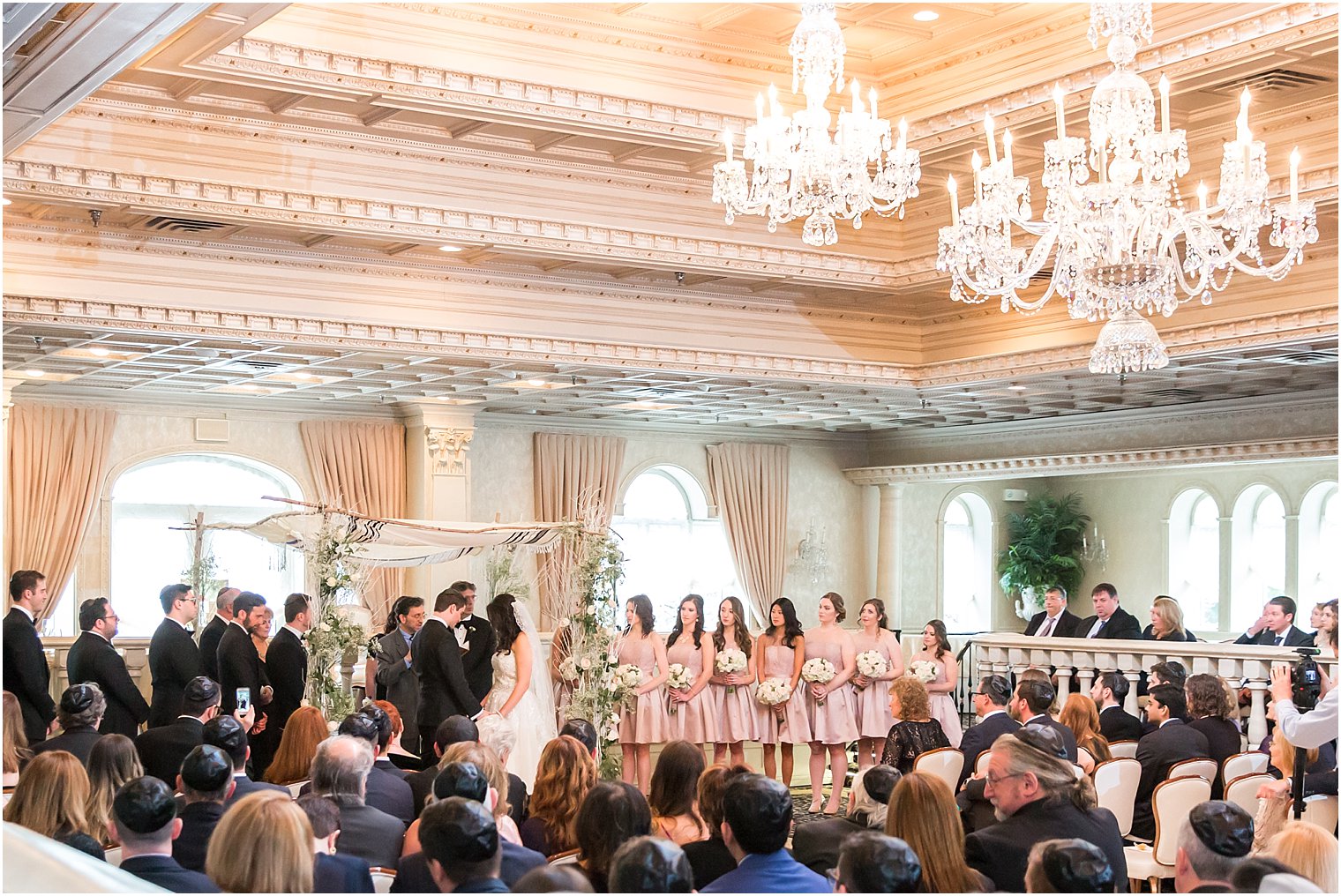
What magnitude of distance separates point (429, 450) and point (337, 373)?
2633 millimetres

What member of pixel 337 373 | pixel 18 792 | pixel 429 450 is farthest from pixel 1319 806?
Answer: pixel 429 450

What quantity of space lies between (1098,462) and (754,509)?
4.59 metres

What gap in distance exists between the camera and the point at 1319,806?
20.0 ft

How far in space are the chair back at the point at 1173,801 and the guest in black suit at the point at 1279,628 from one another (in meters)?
3.94

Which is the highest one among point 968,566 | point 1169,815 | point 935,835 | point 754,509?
point 754,509

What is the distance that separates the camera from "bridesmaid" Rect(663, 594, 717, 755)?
10.8 metres

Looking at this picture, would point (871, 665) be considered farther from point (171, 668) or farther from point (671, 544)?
point (671, 544)

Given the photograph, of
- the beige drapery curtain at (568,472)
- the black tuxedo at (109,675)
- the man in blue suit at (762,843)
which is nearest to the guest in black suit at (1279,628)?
the man in blue suit at (762,843)

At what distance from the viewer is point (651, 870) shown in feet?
10.2

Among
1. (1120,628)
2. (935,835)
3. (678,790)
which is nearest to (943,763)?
(678,790)

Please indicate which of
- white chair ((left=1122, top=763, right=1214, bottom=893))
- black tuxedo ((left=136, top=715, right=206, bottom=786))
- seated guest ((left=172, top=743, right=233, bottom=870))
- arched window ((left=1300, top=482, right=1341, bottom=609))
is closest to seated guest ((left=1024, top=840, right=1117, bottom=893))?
seated guest ((left=172, top=743, right=233, bottom=870))

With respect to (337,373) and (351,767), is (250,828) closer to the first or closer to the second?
(351,767)

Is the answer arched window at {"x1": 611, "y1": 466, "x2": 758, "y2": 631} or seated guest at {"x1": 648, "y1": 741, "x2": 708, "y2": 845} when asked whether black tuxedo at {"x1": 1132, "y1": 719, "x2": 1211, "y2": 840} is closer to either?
seated guest at {"x1": 648, "y1": 741, "x2": 708, "y2": 845}

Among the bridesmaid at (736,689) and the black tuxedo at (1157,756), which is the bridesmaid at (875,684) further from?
the black tuxedo at (1157,756)
